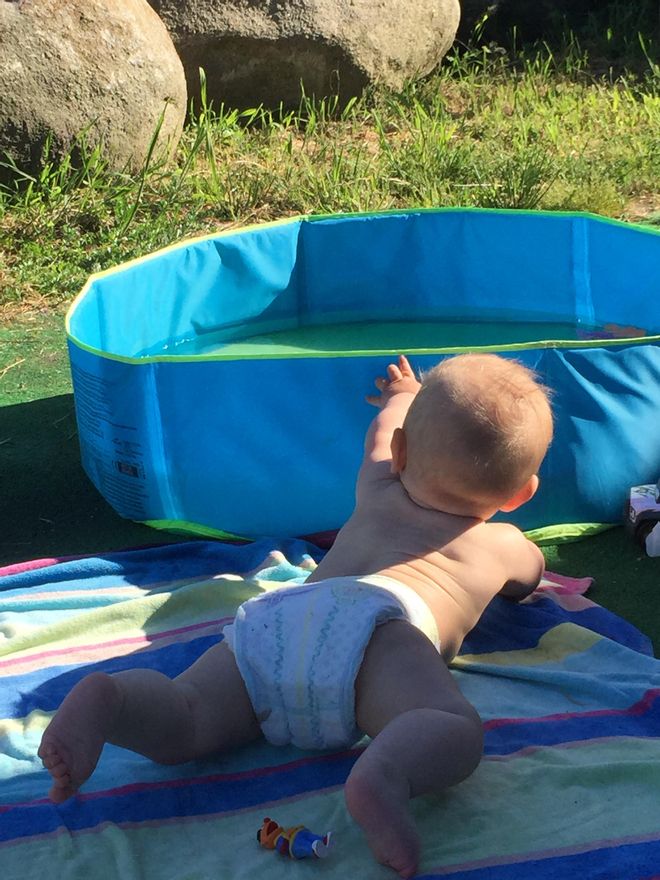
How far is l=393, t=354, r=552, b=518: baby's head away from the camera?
2.07 m

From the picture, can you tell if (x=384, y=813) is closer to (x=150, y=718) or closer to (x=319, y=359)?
(x=150, y=718)

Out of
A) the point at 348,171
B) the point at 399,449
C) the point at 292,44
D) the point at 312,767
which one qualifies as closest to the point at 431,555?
the point at 399,449

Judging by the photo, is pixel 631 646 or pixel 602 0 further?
pixel 602 0

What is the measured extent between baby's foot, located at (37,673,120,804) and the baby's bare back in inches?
19.3

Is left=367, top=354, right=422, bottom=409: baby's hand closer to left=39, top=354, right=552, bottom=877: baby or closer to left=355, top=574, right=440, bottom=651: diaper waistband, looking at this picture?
left=39, top=354, right=552, bottom=877: baby

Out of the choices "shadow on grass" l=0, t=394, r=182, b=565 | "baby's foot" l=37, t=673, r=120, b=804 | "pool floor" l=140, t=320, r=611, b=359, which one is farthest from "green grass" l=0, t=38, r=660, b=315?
"baby's foot" l=37, t=673, r=120, b=804

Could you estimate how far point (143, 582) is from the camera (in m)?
2.61

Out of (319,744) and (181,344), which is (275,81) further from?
(319,744)

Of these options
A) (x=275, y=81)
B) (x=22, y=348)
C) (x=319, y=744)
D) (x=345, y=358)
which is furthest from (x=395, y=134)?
(x=319, y=744)

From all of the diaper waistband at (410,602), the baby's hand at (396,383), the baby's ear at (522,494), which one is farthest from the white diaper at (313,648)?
the baby's hand at (396,383)

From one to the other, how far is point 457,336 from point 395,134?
250 cm

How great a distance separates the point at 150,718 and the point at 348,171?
378 cm

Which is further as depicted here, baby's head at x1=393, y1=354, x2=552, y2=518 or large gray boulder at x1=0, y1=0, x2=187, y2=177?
large gray boulder at x1=0, y1=0, x2=187, y2=177

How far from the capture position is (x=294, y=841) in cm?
176
